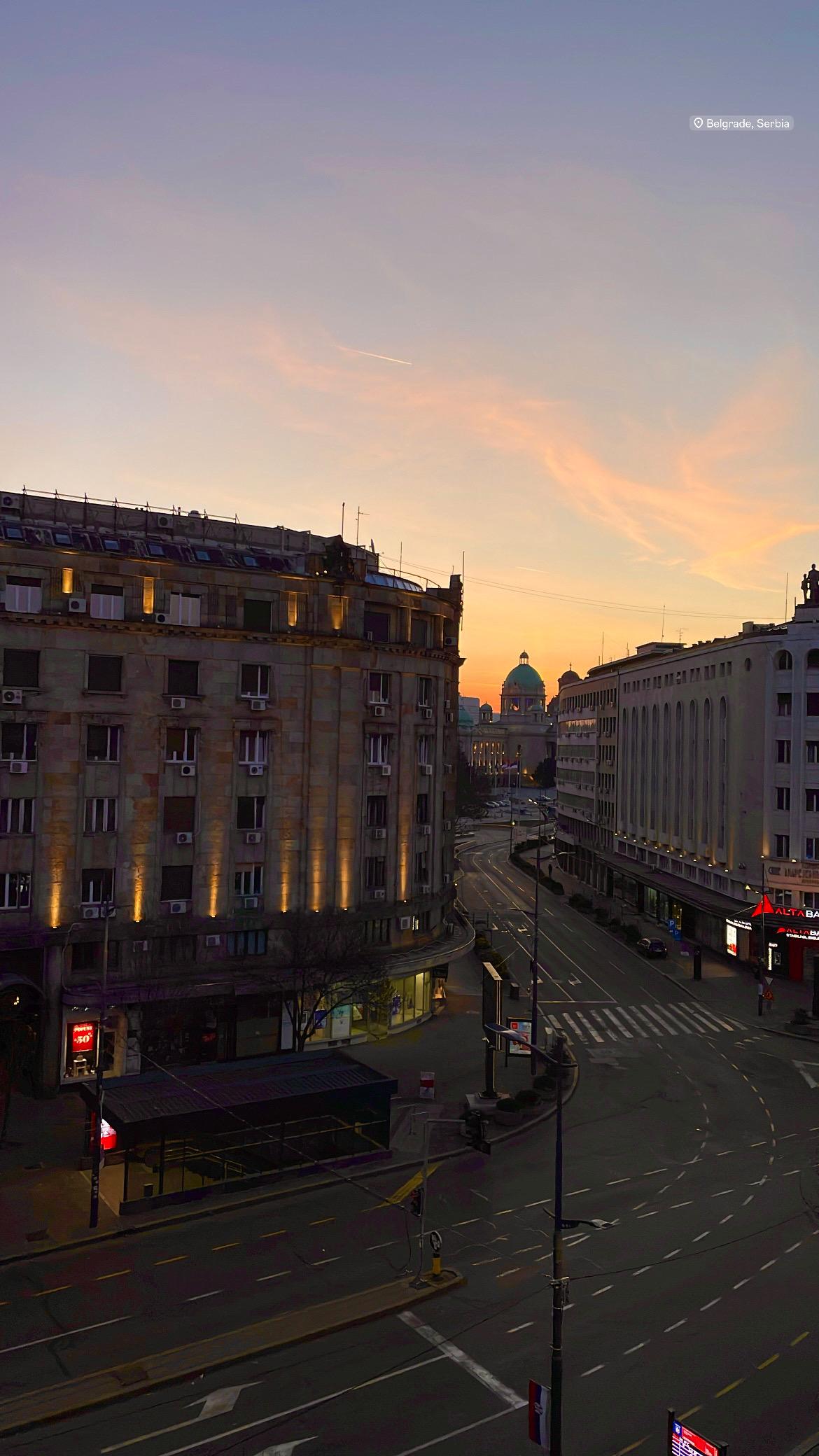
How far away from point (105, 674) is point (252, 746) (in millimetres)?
8451

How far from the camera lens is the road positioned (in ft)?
76.6

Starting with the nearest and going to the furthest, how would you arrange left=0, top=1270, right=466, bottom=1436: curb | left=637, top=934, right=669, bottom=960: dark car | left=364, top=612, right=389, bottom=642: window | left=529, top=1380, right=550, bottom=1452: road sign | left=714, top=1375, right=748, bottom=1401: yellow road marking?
left=529, top=1380, right=550, bottom=1452: road sign → left=0, top=1270, right=466, bottom=1436: curb → left=714, top=1375, right=748, bottom=1401: yellow road marking → left=364, top=612, right=389, bottom=642: window → left=637, top=934, right=669, bottom=960: dark car

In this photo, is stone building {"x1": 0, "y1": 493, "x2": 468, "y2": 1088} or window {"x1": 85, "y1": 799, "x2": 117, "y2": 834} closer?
stone building {"x1": 0, "y1": 493, "x2": 468, "y2": 1088}

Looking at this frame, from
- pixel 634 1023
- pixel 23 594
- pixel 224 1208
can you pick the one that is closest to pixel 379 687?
pixel 23 594

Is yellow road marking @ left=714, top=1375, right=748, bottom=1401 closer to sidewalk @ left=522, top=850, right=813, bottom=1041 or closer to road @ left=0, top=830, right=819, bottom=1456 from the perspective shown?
road @ left=0, top=830, right=819, bottom=1456

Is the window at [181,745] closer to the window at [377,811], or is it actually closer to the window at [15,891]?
the window at [15,891]

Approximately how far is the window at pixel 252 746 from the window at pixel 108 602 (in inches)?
340

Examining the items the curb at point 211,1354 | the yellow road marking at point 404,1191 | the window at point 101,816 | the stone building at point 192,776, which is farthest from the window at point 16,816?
the curb at point 211,1354

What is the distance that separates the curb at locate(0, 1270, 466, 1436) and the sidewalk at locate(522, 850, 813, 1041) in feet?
135

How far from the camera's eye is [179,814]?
51.7 meters

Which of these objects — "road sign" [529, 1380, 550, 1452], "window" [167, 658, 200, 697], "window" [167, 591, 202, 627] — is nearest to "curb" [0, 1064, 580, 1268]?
"road sign" [529, 1380, 550, 1452]

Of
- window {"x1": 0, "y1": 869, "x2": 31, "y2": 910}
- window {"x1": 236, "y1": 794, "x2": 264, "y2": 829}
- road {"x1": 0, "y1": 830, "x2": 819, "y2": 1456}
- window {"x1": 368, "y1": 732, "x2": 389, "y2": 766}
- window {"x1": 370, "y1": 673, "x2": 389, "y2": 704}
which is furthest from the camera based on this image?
window {"x1": 370, "y1": 673, "x2": 389, "y2": 704}

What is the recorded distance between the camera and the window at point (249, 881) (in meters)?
53.2

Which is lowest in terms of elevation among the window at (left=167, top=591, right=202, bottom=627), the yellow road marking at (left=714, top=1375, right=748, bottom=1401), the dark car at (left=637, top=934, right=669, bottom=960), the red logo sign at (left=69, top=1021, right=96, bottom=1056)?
the dark car at (left=637, top=934, right=669, bottom=960)
